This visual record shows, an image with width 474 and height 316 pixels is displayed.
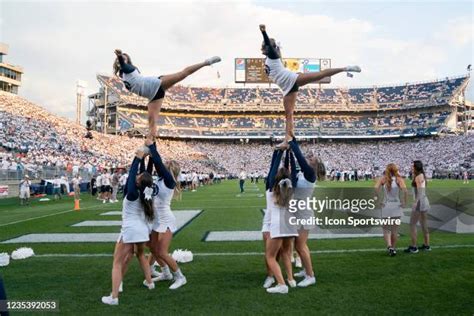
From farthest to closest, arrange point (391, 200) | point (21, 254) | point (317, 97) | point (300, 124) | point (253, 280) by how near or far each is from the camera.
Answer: point (317, 97), point (300, 124), point (391, 200), point (21, 254), point (253, 280)

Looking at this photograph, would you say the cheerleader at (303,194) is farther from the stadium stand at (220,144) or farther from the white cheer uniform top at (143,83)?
the stadium stand at (220,144)

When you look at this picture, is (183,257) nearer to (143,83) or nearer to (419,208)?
(143,83)

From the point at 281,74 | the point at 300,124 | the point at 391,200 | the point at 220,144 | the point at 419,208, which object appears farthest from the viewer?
the point at 300,124

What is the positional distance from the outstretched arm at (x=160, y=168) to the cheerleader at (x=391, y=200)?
3.77 m

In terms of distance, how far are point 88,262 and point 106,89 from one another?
67.0 m

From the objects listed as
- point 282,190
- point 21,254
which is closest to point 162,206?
point 282,190

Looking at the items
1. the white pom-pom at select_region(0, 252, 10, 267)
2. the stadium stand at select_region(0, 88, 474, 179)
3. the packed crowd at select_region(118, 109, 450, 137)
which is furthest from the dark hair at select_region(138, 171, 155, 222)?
the packed crowd at select_region(118, 109, 450, 137)

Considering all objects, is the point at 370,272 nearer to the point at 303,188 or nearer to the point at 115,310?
the point at 303,188

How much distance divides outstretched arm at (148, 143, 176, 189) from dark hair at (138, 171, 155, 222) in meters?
0.41

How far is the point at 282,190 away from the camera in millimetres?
5621

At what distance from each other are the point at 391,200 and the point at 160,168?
427cm

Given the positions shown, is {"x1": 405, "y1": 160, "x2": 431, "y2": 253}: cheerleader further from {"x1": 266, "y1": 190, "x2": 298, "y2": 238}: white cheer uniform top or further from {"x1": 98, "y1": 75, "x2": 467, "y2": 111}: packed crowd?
{"x1": 98, "y1": 75, "x2": 467, "y2": 111}: packed crowd

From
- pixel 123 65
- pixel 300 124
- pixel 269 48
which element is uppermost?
pixel 300 124

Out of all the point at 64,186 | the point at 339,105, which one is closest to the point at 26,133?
the point at 64,186
